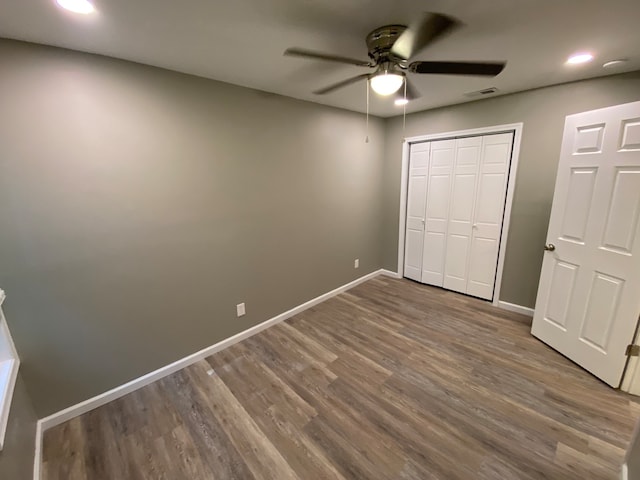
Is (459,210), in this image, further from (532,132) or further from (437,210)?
(532,132)

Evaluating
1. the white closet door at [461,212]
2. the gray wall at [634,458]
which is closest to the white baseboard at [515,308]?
the white closet door at [461,212]

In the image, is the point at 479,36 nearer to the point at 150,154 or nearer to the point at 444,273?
the point at 150,154

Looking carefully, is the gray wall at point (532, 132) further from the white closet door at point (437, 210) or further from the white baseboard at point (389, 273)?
the white baseboard at point (389, 273)

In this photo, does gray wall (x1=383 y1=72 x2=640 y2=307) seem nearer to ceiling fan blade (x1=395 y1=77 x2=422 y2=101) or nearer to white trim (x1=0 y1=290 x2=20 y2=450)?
ceiling fan blade (x1=395 y1=77 x2=422 y2=101)

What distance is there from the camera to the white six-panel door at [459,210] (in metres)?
3.11

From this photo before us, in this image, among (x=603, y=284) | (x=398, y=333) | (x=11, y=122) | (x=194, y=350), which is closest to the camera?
(x=11, y=122)

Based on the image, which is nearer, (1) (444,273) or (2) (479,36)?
(2) (479,36)

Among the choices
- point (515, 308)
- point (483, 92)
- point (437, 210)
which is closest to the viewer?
point (483, 92)

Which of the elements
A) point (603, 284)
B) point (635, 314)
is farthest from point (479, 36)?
point (635, 314)

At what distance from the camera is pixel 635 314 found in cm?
188

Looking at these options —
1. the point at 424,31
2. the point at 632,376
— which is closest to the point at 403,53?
the point at 424,31

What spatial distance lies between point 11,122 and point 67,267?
0.86 metres

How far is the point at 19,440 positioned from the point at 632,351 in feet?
12.4

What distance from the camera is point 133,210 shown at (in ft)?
6.29
